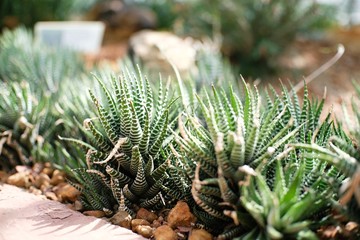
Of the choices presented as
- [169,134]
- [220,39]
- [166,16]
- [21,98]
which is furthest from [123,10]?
[169,134]

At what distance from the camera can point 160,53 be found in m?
4.40

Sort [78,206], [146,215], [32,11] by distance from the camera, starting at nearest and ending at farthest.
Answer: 1. [146,215]
2. [78,206]
3. [32,11]

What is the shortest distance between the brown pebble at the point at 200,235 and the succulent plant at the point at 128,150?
0.26 meters

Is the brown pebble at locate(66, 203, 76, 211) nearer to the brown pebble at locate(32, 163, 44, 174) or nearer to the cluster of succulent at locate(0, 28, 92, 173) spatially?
the cluster of succulent at locate(0, 28, 92, 173)

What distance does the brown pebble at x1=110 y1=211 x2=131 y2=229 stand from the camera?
80.8 inches

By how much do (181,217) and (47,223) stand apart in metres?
0.50

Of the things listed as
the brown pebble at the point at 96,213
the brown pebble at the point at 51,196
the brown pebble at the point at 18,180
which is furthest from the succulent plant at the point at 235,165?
the brown pebble at the point at 18,180

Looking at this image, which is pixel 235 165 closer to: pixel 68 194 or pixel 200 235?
pixel 200 235

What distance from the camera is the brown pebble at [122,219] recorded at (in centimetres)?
205

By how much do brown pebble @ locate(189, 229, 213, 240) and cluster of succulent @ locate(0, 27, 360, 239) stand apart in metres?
0.05

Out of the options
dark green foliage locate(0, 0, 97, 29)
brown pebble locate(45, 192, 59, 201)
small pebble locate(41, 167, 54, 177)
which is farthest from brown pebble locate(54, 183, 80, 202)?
dark green foliage locate(0, 0, 97, 29)

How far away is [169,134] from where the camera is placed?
2.28 metres

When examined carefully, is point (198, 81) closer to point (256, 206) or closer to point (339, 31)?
point (256, 206)

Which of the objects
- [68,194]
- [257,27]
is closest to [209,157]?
[68,194]
